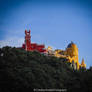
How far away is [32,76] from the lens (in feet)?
57.0

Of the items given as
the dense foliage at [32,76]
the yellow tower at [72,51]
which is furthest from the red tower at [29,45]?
the yellow tower at [72,51]

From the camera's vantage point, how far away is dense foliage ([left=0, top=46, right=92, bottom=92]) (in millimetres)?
16641

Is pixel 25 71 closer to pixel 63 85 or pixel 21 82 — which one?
pixel 21 82

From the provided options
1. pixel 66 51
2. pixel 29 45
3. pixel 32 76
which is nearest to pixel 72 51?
pixel 66 51

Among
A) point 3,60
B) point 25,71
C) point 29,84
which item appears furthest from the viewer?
point 3,60

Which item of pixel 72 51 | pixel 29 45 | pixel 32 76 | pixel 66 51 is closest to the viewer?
pixel 32 76

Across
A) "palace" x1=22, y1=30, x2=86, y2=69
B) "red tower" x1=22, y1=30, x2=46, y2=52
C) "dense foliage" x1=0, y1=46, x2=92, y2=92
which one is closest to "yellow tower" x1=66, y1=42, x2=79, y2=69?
"palace" x1=22, y1=30, x2=86, y2=69

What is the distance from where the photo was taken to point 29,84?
1677cm

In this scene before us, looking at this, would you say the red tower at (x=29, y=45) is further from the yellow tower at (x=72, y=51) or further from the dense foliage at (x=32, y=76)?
the yellow tower at (x=72, y=51)

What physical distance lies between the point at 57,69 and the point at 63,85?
333 cm

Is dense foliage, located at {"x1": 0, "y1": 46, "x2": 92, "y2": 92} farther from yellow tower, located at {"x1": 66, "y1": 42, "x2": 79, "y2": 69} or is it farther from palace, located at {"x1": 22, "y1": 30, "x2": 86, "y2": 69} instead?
yellow tower, located at {"x1": 66, "y1": 42, "x2": 79, "y2": 69}

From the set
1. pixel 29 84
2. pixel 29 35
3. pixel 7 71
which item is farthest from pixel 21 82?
pixel 29 35

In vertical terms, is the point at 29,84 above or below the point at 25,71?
below

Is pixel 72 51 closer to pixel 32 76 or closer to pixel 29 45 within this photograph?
pixel 29 45
